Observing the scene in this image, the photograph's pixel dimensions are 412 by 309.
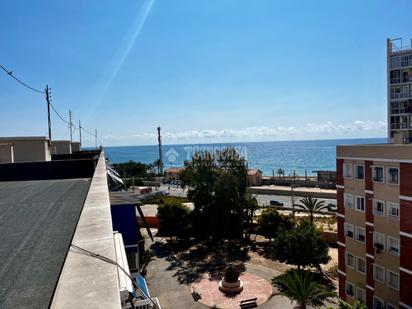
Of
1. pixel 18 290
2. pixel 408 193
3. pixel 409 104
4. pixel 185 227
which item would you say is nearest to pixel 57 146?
pixel 185 227

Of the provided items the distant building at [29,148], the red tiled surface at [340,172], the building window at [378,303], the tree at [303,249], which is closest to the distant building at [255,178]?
the tree at [303,249]

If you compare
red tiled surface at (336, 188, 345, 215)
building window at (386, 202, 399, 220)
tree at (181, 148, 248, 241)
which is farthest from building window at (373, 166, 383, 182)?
tree at (181, 148, 248, 241)

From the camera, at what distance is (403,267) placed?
577 inches

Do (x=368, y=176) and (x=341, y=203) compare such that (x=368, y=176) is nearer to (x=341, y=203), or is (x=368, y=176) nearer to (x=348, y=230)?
(x=341, y=203)

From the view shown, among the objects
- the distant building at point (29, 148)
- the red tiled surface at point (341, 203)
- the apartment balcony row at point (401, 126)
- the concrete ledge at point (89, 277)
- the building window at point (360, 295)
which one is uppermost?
the apartment balcony row at point (401, 126)

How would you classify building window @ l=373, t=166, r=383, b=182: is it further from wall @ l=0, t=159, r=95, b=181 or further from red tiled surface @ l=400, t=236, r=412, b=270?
wall @ l=0, t=159, r=95, b=181

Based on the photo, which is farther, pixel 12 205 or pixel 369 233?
pixel 369 233

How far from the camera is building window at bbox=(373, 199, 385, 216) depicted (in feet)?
51.9

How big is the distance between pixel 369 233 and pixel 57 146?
74.4 feet

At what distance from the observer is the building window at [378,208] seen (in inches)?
623

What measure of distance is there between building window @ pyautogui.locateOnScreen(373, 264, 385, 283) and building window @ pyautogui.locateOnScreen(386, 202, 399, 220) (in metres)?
2.85

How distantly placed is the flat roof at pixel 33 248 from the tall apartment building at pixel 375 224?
47.9 ft

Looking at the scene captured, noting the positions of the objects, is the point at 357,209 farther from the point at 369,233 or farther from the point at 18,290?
the point at 18,290

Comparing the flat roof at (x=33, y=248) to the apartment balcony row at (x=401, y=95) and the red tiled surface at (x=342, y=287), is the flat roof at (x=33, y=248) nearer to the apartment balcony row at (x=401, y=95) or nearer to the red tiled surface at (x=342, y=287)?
the red tiled surface at (x=342, y=287)
